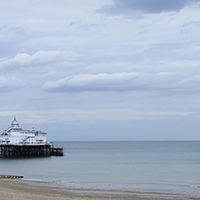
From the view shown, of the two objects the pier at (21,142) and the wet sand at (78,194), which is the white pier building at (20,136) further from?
the wet sand at (78,194)

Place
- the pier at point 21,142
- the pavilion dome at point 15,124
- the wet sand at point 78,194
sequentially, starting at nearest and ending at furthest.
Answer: the wet sand at point 78,194 < the pier at point 21,142 < the pavilion dome at point 15,124

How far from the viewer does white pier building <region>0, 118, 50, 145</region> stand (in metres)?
70.2

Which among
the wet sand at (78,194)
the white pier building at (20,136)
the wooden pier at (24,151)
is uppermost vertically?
the white pier building at (20,136)

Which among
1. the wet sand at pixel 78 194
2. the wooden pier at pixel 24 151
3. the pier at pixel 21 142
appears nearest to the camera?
the wet sand at pixel 78 194

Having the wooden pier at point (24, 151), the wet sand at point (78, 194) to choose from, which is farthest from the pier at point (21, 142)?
the wet sand at point (78, 194)

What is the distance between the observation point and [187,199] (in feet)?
78.9

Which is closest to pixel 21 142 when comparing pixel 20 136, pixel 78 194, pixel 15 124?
pixel 20 136

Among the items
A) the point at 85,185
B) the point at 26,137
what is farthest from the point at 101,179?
the point at 26,137

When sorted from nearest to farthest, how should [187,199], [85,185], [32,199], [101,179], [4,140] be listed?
[32,199], [187,199], [85,185], [101,179], [4,140]

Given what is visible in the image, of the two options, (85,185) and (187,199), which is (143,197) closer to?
(187,199)

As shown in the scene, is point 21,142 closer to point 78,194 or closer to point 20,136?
point 20,136

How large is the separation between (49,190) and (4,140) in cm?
4496

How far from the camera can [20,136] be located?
7131 cm

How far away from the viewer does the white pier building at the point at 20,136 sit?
230 feet
